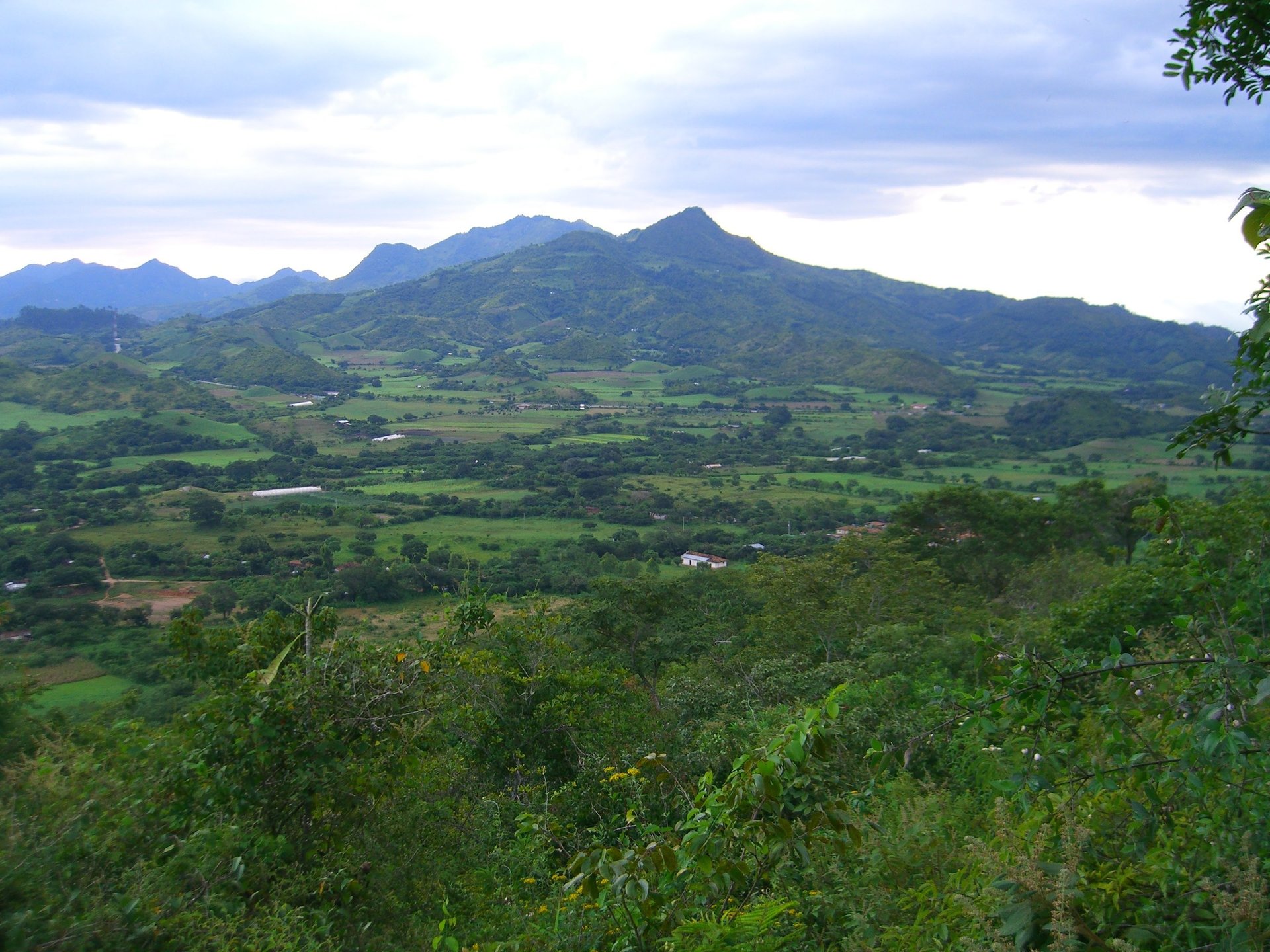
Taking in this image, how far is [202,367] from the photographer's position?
9206 centimetres

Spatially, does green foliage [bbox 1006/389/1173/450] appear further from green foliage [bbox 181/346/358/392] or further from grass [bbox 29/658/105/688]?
green foliage [bbox 181/346/358/392]

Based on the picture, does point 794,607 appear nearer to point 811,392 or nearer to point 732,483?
point 732,483

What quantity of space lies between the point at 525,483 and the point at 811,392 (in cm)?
5446

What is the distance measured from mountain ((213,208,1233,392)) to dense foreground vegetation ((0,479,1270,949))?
9870cm

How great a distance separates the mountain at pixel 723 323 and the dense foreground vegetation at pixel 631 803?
324 ft

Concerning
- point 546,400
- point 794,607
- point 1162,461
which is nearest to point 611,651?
point 794,607

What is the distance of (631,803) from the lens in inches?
199

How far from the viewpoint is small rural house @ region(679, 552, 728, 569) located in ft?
105

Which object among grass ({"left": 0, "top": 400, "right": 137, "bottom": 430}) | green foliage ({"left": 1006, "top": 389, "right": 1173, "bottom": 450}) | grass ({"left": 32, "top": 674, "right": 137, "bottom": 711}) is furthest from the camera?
green foliage ({"left": 1006, "top": 389, "right": 1173, "bottom": 450})

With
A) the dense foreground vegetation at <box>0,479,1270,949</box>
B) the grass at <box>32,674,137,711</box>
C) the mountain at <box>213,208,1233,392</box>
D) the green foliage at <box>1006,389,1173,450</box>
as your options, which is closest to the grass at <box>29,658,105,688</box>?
the grass at <box>32,674,137,711</box>

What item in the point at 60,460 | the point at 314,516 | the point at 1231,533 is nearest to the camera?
the point at 1231,533

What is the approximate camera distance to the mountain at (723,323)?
11944 cm

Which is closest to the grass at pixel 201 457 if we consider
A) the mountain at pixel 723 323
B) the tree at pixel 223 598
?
the tree at pixel 223 598

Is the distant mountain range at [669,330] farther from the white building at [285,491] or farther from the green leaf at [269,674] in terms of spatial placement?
the green leaf at [269,674]
